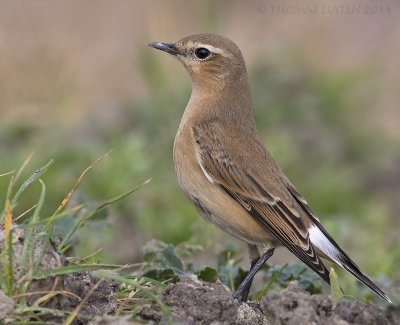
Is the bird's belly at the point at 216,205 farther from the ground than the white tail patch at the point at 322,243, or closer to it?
farther from the ground

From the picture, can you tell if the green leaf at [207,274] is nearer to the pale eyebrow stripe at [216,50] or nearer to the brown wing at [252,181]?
the brown wing at [252,181]

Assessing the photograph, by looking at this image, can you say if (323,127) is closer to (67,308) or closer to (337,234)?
(337,234)

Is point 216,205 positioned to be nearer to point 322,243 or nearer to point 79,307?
point 322,243

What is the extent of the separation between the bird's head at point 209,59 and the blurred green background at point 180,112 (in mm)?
1249

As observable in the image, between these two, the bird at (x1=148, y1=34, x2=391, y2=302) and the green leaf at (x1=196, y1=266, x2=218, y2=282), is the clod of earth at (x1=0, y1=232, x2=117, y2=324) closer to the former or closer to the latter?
the green leaf at (x1=196, y1=266, x2=218, y2=282)

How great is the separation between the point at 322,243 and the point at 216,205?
829 mm

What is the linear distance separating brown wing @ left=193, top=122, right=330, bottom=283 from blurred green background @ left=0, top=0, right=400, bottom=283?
3.15ft

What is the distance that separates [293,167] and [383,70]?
314 cm

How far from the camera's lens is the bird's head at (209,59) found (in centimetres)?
819

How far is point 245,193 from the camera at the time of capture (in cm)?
723

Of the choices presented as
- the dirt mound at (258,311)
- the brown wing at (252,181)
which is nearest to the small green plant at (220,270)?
the brown wing at (252,181)

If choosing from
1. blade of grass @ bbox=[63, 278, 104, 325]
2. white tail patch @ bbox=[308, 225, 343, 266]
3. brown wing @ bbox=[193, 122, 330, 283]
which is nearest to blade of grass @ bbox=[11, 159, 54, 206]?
blade of grass @ bbox=[63, 278, 104, 325]

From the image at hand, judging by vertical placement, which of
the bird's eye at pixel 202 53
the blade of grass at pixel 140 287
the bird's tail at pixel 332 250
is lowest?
the bird's tail at pixel 332 250

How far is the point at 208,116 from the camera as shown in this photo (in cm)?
776
